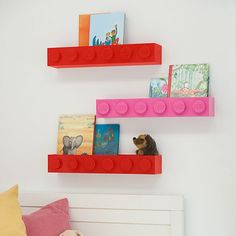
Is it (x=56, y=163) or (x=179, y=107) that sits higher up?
(x=179, y=107)

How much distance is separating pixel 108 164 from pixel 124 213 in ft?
0.82

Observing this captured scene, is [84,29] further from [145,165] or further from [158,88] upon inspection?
[145,165]

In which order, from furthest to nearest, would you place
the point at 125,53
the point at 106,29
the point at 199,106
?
the point at 106,29 → the point at 125,53 → the point at 199,106

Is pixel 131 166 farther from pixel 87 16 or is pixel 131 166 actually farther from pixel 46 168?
pixel 87 16

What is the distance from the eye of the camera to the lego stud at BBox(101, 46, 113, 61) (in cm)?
302

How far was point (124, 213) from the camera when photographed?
3045 millimetres

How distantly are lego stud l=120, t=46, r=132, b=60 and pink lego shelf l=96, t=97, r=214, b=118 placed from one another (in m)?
0.20

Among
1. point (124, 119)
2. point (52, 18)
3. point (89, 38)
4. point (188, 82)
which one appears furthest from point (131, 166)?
point (52, 18)

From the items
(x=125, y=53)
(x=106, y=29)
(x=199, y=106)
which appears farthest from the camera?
(x=106, y=29)

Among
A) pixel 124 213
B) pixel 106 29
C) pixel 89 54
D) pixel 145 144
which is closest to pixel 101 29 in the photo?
pixel 106 29

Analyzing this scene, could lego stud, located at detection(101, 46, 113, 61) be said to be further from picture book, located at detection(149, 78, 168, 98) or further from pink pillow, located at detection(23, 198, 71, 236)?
pink pillow, located at detection(23, 198, 71, 236)

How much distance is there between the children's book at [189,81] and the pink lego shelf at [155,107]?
6 cm

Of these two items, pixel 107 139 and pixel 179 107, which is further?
pixel 107 139

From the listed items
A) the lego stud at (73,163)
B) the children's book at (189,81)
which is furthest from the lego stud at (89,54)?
the lego stud at (73,163)
